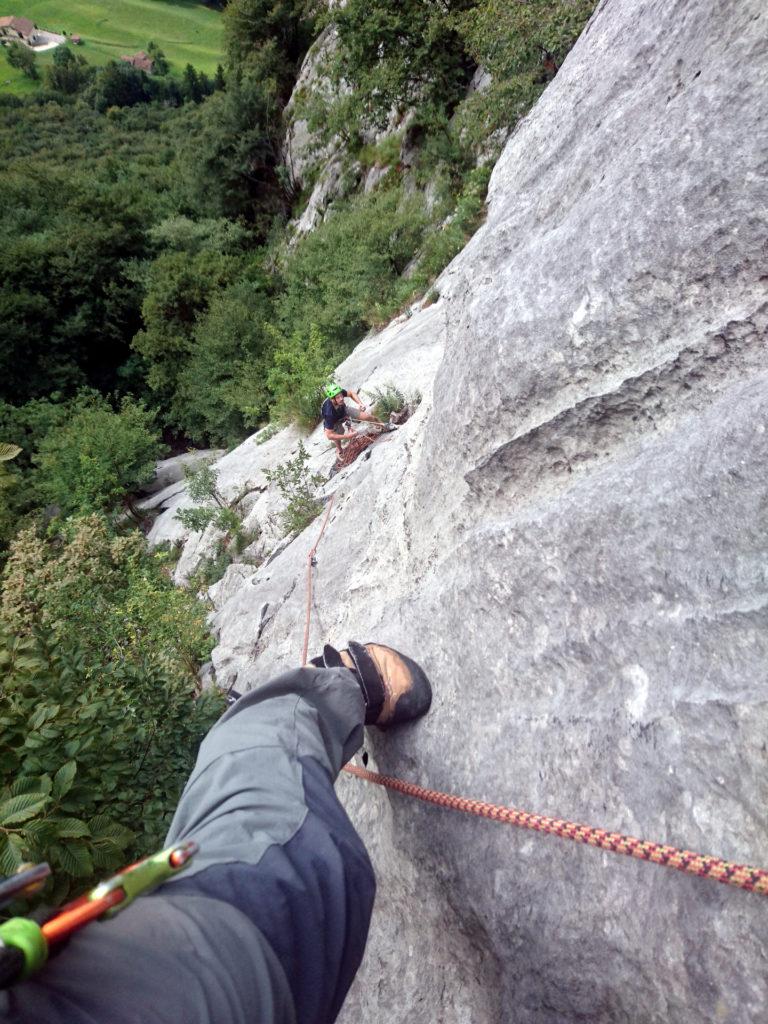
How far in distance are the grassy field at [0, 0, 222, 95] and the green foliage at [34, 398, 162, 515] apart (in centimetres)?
6659

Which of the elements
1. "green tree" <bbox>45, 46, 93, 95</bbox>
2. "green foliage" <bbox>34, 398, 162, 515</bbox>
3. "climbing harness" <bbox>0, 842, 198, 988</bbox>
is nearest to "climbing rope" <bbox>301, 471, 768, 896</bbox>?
"climbing harness" <bbox>0, 842, 198, 988</bbox>

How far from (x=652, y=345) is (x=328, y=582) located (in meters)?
2.92

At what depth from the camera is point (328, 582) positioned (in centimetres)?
447

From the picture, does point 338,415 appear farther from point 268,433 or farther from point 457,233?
point 457,233

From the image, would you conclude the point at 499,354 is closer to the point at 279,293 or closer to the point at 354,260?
the point at 354,260

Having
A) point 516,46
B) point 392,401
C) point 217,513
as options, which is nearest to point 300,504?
point 392,401

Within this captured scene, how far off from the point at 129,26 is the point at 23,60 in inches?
753

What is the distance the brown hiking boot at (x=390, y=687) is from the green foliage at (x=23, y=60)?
84930mm

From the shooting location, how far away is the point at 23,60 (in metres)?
61.8

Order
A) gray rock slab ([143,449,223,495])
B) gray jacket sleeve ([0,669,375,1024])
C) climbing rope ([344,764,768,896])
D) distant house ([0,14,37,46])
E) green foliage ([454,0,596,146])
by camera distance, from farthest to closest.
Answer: distant house ([0,14,37,46])
gray rock slab ([143,449,223,495])
green foliage ([454,0,596,146])
climbing rope ([344,764,768,896])
gray jacket sleeve ([0,669,375,1024])

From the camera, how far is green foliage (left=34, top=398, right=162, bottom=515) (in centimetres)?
1367

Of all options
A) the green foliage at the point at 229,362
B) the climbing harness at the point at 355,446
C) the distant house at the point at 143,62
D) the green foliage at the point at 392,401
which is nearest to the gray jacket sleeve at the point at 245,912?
the climbing harness at the point at 355,446

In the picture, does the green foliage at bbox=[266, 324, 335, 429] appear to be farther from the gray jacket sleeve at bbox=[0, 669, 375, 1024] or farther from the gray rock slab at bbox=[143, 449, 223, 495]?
the gray jacket sleeve at bbox=[0, 669, 375, 1024]

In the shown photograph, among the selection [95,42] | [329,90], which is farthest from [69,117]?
[329,90]
